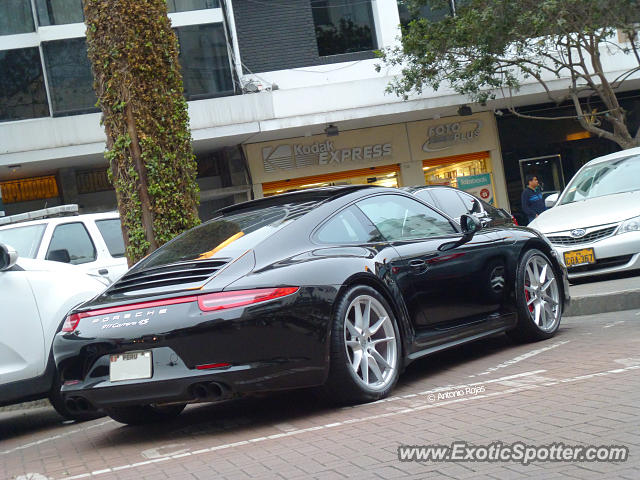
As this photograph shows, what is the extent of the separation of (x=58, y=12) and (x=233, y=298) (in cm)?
1720

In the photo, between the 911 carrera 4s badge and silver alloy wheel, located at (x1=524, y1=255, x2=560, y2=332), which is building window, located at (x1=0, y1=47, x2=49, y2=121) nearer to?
silver alloy wheel, located at (x1=524, y1=255, x2=560, y2=332)

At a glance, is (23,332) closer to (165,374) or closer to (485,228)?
(165,374)

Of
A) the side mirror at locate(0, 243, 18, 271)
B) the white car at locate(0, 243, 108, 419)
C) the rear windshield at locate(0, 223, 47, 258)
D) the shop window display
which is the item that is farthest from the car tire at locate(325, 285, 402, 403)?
the shop window display

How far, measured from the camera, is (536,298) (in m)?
7.38

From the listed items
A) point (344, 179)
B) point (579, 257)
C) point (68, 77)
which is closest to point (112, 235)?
point (579, 257)

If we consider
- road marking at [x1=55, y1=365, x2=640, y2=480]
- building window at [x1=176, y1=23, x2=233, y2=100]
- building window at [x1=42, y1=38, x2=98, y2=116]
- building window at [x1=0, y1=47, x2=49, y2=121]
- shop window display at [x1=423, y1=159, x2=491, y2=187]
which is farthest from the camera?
shop window display at [x1=423, y1=159, x2=491, y2=187]

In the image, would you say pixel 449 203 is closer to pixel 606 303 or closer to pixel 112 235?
pixel 606 303

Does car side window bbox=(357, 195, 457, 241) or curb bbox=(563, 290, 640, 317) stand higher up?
car side window bbox=(357, 195, 457, 241)

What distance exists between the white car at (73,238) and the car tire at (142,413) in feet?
12.1

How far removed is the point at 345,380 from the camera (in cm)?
529

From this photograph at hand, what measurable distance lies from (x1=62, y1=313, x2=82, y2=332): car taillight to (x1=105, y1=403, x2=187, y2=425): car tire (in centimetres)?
58

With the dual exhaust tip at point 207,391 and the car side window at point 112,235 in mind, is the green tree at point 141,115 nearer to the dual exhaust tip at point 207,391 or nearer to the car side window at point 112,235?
the car side window at point 112,235

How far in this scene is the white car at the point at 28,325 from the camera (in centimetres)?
652

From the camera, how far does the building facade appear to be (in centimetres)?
2016
